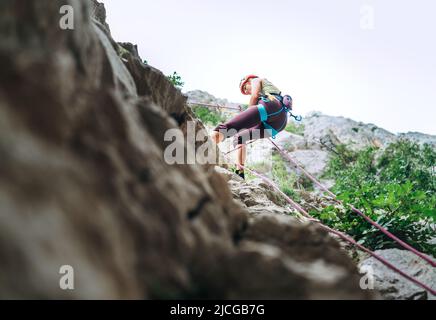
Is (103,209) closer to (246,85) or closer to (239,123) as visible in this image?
(239,123)

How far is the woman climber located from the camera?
17.7 feet

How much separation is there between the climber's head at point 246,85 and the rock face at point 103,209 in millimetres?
4394

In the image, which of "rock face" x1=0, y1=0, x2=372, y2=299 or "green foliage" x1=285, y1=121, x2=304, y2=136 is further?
"green foliage" x1=285, y1=121, x2=304, y2=136

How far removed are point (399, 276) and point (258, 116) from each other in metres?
3.03

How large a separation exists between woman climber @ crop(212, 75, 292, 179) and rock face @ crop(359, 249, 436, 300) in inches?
103

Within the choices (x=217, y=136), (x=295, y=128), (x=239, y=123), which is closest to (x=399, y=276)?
(x=239, y=123)

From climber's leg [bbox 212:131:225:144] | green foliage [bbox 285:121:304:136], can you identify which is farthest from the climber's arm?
green foliage [bbox 285:121:304:136]

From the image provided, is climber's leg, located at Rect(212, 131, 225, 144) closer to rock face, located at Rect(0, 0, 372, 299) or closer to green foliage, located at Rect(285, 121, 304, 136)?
rock face, located at Rect(0, 0, 372, 299)

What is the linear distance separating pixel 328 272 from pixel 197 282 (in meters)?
0.70

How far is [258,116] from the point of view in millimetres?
5477

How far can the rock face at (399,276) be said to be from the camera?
3.26 meters

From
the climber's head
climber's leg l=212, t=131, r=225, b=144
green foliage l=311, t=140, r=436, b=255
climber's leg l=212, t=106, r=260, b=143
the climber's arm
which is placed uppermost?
the climber's head

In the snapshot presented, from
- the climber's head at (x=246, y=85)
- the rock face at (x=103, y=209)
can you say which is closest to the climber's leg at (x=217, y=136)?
the climber's head at (x=246, y=85)

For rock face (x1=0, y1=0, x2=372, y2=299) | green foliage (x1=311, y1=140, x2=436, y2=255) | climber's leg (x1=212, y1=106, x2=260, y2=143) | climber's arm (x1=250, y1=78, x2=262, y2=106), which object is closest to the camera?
rock face (x1=0, y1=0, x2=372, y2=299)
